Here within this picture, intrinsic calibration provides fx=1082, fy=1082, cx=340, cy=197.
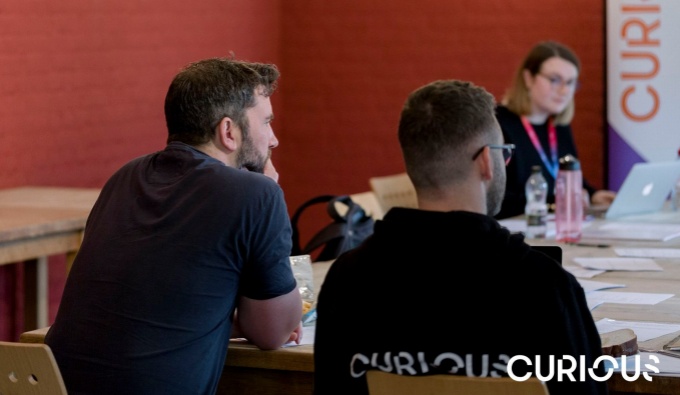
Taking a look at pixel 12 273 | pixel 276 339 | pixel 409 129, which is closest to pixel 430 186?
pixel 409 129

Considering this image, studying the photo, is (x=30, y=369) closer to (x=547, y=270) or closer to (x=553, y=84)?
(x=547, y=270)

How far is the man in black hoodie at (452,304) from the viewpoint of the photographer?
1.81 metres

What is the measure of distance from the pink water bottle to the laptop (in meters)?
0.26

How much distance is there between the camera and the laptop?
425 cm

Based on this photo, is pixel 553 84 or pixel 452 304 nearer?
pixel 452 304

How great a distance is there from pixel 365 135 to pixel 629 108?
1.59 meters

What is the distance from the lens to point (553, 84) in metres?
4.91

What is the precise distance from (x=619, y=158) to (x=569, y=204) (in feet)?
5.78

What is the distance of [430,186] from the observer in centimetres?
197

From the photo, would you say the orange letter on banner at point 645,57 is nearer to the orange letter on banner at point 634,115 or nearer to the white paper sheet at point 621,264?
the orange letter on banner at point 634,115

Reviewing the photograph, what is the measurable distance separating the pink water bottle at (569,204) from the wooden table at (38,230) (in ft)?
5.60

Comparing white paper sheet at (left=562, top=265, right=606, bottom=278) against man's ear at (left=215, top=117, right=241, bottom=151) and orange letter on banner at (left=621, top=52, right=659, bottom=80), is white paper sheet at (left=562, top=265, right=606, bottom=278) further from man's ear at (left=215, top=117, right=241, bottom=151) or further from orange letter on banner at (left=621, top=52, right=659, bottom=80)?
orange letter on banner at (left=621, top=52, right=659, bottom=80)

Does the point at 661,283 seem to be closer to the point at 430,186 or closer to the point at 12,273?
the point at 430,186

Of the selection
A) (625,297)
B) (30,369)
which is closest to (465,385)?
(30,369)
